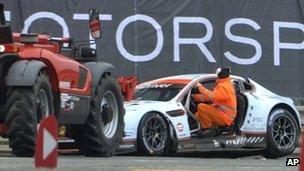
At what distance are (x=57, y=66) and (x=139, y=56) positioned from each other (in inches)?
225

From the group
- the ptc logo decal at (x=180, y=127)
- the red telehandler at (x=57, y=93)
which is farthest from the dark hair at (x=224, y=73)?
the red telehandler at (x=57, y=93)

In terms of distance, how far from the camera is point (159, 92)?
14016mm

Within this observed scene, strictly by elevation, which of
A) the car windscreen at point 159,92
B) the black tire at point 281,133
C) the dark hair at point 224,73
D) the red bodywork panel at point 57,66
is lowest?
the black tire at point 281,133

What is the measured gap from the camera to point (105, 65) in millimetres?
11938

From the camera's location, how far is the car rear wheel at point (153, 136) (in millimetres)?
12820

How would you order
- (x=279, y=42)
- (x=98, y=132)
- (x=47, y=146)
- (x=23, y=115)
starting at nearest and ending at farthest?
(x=47, y=146)
(x=23, y=115)
(x=98, y=132)
(x=279, y=42)

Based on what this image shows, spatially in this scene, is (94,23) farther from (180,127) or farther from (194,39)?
(194,39)

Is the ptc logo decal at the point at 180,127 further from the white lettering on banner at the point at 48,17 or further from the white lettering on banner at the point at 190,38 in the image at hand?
the white lettering on banner at the point at 48,17

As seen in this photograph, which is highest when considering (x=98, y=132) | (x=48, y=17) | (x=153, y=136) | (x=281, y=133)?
(x=48, y=17)

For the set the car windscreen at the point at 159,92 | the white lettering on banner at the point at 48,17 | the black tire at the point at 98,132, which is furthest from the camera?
the white lettering on banner at the point at 48,17

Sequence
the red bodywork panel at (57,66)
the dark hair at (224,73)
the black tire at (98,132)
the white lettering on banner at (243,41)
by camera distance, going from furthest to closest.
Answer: the white lettering on banner at (243,41), the dark hair at (224,73), the black tire at (98,132), the red bodywork panel at (57,66)

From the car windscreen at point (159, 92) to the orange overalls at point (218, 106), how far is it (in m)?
0.41

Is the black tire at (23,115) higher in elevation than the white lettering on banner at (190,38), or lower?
lower

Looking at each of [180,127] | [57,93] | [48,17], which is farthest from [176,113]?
[48,17]
